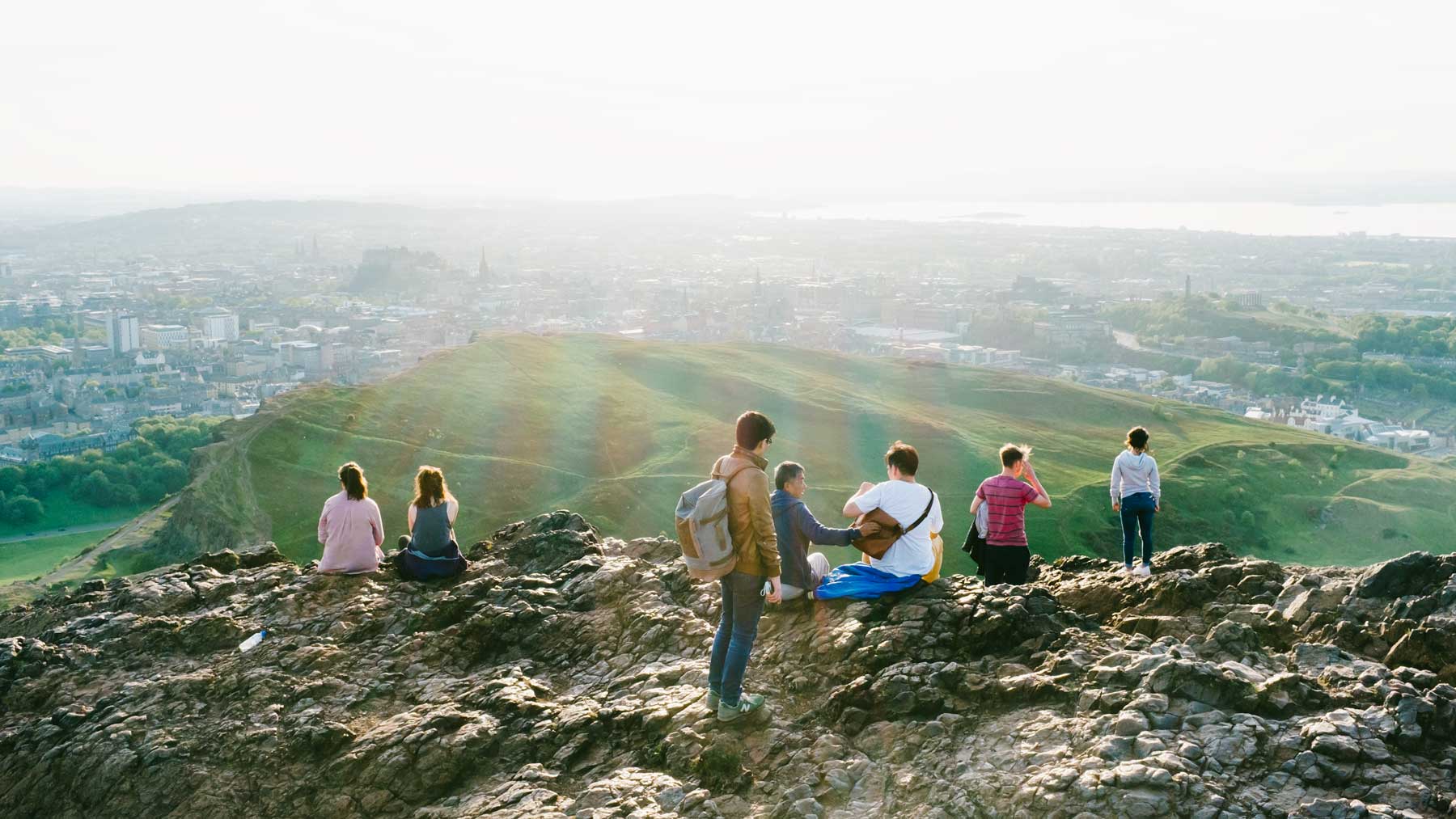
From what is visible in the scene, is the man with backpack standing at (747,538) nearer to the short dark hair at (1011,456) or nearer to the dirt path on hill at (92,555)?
the short dark hair at (1011,456)

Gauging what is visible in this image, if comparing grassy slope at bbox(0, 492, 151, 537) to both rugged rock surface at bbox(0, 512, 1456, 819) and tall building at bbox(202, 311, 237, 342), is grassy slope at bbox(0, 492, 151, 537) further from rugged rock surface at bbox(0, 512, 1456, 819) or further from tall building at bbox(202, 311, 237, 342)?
tall building at bbox(202, 311, 237, 342)

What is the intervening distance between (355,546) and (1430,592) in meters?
11.8

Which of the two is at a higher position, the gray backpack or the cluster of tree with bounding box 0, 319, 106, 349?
the gray backpack

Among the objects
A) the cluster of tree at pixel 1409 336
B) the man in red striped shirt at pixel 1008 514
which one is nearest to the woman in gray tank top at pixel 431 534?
the man in red striped shirt at pixel 1008 514

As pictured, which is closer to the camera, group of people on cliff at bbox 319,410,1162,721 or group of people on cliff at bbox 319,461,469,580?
group of people on cliff at bbox 319,410,1162,721

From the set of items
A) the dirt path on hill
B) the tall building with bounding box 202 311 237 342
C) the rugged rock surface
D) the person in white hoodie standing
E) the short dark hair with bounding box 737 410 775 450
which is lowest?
the dirt path on hill

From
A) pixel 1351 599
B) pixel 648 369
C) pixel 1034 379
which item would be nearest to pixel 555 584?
pixel 1351 599

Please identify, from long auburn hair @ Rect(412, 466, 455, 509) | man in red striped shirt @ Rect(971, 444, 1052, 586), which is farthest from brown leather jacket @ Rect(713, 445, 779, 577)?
long auburn hair @ Rect(412, 466, 455, 509)

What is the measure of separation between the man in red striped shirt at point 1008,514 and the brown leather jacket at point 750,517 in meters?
3.69

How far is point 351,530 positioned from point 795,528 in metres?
6.43

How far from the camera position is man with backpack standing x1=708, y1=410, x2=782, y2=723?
8844 mm

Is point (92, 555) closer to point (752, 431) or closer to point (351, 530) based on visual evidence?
point (351, 530)

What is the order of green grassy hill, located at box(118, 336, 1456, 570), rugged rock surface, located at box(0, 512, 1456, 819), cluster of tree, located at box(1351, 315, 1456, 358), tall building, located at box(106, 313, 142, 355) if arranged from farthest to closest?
tall building, located at box(106, 313, 142, 355)
cluster of tree, located at box(1351, 315, 1456, 358)
green grassy hill, located at box(118, 336, 1456, 570)
rugged rock surface, located at box(0, 512, 1456, 819)

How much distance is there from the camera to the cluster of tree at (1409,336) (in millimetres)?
144750
